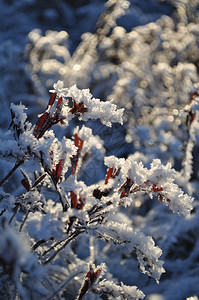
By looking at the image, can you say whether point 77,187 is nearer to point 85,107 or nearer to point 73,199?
point 73,199

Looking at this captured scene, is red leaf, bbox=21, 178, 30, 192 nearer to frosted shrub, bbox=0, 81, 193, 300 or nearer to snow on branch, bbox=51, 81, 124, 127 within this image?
frosted shrub, bbox=0, 81, 193, 300

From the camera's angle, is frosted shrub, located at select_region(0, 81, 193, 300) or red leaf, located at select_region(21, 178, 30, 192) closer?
frosted shrub, located at select_region(0, 81, 193, 300)

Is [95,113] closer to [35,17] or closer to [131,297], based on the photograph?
[131,297]

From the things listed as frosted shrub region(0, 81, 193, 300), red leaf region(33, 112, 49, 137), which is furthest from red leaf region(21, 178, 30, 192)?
red leaf region(33, 112, 49, 137)

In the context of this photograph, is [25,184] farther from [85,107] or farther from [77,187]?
[85,107]

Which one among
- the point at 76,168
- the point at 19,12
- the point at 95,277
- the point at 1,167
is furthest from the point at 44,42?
the point at 95,277

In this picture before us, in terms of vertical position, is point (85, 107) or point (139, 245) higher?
point (85, 107)

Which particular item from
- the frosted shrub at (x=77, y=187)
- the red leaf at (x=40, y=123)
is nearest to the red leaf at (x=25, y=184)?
the frosted shrub at (x=77, y=187)

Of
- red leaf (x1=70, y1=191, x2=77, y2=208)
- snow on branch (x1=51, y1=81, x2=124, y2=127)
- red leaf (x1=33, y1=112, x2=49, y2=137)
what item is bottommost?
red leaf (x1=70, y1=191, x2=77, y2=208)

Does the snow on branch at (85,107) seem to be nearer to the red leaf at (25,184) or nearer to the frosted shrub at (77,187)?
the frosted shrub at (77,187)

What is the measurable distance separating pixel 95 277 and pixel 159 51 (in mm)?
3067

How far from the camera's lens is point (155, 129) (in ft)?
7.78

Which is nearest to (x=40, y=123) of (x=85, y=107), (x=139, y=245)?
(x=85, y=107)

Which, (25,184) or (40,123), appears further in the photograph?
(25,184)
